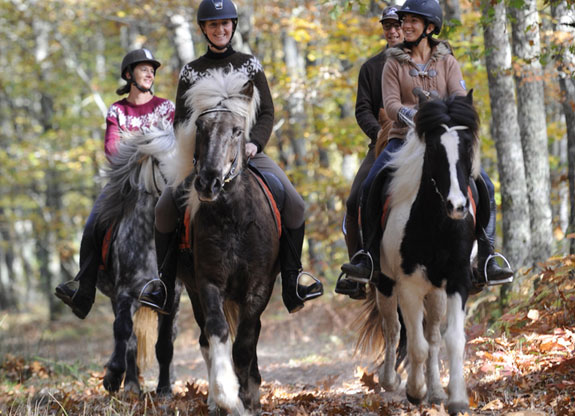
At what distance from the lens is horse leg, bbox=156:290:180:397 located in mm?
8070

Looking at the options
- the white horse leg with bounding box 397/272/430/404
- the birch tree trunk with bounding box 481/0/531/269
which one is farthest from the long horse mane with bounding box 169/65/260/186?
the birch tree trunk with bounding box 481/0/531/269

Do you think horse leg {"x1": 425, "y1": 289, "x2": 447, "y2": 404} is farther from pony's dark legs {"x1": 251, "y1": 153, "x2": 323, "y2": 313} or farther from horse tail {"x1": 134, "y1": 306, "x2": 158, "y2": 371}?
horse tail {"x1": 134, "y1": 306, "x2": 158, "y2": 371}

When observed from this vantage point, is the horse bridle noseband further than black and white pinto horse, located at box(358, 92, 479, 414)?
Yes

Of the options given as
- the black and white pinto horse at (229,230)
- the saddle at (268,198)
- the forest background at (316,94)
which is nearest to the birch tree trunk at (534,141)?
the forest background at (316,94)

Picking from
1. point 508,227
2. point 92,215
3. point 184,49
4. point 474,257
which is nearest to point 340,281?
point 474,257

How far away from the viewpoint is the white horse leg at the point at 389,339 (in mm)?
7109

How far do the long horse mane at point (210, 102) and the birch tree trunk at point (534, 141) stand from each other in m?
5.43

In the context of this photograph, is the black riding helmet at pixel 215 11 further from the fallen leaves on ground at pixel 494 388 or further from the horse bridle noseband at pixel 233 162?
the fallen leaves on ground at pixel 494 388

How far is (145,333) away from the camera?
7.82 metres

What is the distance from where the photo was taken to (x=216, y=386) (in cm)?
538

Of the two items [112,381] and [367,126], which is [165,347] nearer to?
[112,381]

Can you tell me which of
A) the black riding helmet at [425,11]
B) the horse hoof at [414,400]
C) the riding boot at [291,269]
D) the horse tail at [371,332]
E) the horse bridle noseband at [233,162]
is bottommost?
the horse hoof at [414,400]

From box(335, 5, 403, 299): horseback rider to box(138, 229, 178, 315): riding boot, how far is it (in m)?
1.73

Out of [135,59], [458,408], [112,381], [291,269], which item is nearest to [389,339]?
[291,269]
